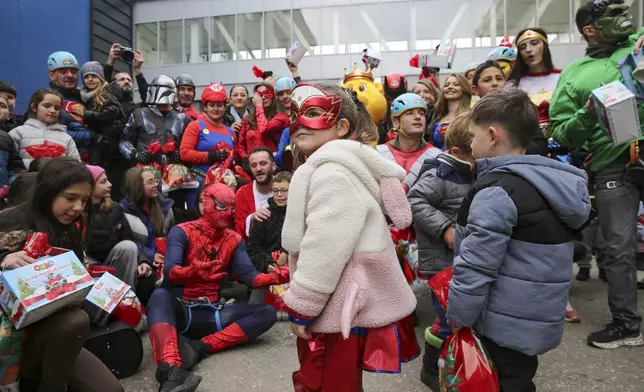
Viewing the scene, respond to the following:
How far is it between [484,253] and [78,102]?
17.1ft

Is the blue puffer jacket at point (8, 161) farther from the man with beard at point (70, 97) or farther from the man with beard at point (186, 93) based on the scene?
the man with beard at point (186, 93)

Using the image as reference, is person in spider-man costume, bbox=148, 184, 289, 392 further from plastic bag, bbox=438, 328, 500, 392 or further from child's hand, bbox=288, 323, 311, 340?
plastic bag, bbox=438, 328, 500, 392

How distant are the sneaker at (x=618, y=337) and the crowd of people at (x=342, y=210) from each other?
1cm

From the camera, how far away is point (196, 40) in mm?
19000

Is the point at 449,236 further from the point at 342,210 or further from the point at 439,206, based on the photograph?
the point at 342,210

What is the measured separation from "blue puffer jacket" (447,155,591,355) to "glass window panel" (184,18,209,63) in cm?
1821

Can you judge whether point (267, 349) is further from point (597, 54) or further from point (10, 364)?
point (597, 54)

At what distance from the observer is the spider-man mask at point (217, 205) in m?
3.85

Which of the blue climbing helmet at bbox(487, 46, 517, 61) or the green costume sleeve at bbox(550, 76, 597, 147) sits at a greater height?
the blue climbing helmet at bbox(487, 46, 517, 61)

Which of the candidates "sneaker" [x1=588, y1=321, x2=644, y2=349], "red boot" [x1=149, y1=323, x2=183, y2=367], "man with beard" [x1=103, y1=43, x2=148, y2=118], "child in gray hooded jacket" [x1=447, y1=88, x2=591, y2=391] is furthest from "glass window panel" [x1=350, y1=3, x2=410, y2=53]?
"child in gray hooded jacket" [x1=447, y1=88, x2=591, y2=391]

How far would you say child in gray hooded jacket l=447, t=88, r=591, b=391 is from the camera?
6.29 feet

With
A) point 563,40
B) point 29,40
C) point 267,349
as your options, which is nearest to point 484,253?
point 267,349

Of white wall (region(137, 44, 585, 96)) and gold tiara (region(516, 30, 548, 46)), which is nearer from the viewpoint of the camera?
gold tiara (region(516, 30, 548, 46))

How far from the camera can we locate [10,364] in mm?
2293
